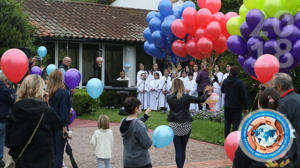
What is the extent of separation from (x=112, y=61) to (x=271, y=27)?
1240 cm

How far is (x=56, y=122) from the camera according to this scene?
4.28m

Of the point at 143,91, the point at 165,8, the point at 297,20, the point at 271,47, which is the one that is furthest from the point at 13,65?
the point at 143,91

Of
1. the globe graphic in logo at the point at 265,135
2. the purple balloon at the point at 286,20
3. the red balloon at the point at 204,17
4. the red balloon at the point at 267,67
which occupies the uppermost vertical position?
the red balloon at the point at 204,17

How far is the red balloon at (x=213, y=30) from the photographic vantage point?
1105cm

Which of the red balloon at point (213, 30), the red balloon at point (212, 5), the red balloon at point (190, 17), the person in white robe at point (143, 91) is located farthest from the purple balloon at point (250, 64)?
the person in white robe at point (143, 91)

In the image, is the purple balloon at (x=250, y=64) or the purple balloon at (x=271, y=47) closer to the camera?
the purple balloon at (x=271, y=47)

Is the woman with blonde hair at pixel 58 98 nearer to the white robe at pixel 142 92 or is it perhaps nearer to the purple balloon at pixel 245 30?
the purple balloon at pixel 245 30

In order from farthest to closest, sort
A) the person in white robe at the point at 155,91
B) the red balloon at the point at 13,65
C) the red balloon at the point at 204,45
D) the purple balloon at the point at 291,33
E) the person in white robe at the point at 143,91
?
1. the person in white robe at the point at 143,91
2. the person in white robe at the point at 155,91
3. the red balloon at the point at 204,45
4. the purple balloon at the point at 291,33
5. the red balloon at the point at 13,65

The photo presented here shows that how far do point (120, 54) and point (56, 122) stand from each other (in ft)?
51.5

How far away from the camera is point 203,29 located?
11.5 m

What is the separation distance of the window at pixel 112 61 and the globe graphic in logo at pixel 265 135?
16083 mm

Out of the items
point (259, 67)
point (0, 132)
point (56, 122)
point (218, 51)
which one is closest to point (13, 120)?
point (56, 122)

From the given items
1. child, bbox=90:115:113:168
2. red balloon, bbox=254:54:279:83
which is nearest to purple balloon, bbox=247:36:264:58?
red balloon, bbox=254:54:279:83

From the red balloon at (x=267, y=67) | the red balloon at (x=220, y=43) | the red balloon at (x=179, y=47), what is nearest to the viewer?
the red balloon at (x=267, y=67)
